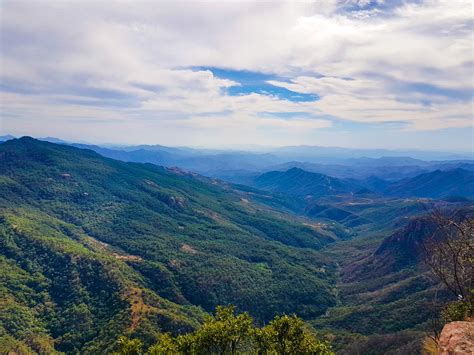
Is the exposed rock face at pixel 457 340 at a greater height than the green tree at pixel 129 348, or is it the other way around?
the exposed rock face at pixel 457 340

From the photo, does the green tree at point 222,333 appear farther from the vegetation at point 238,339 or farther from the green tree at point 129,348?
the green tree at point 129,348

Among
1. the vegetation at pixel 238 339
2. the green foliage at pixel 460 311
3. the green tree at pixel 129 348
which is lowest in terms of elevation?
the green tree at pixel 129 348

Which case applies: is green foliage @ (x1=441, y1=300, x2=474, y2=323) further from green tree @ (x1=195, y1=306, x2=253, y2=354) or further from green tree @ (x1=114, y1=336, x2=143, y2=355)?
green tree @ (x1=114, y1=336, x2=143, y2=355)

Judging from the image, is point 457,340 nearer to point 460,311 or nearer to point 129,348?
point 460,311

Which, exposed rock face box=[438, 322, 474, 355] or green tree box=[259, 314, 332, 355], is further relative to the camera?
green tree box=[259, 314, 332, 355]

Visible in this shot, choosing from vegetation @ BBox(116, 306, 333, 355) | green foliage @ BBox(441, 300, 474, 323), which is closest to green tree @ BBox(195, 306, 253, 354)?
vegetation @ BBox(116, 306, 333, 355)

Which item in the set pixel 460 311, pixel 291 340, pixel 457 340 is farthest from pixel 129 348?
pixel 460 311

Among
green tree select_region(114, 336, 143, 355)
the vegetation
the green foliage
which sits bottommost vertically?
green tree select_region(114, 336, 143, 355)

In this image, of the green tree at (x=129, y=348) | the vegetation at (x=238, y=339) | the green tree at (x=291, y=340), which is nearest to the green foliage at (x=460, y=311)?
the green tree at (x=291, y=340)

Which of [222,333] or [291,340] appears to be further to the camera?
[291,340]
